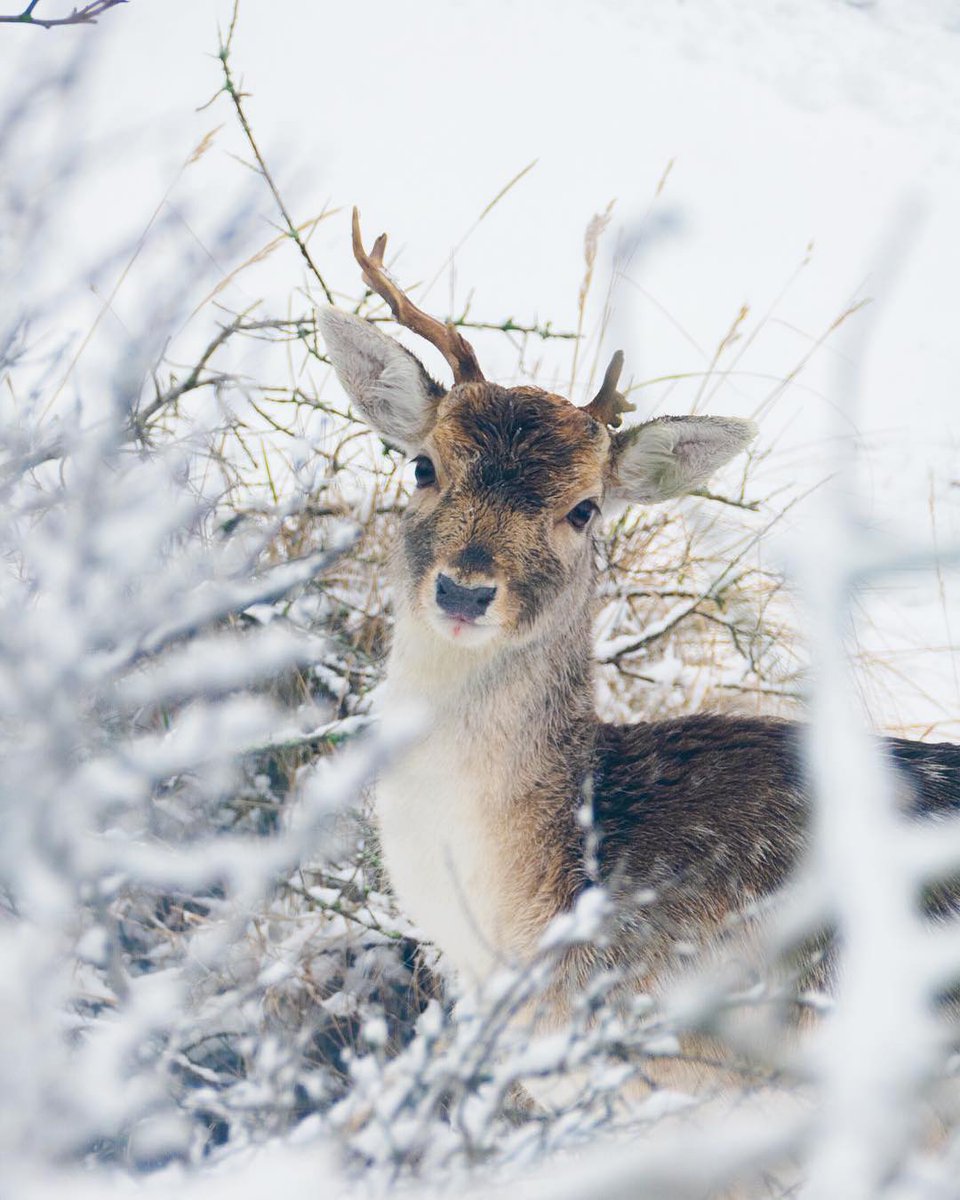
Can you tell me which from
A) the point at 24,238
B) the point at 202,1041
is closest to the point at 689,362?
the point at 202,1041

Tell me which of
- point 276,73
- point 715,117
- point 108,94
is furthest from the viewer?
point 715,117

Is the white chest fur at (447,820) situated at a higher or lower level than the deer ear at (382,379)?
lower

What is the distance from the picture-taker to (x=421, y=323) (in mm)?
3582

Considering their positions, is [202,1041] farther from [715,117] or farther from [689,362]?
[715,117]

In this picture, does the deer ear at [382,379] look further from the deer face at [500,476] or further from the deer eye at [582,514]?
the deer eye at [582,514]

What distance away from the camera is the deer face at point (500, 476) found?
3.01 m

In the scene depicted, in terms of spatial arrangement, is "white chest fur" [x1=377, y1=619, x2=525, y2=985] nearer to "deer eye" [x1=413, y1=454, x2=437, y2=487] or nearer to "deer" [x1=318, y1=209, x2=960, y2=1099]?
"deer" [x1=318, y1=209, x2=960, y2=1099]

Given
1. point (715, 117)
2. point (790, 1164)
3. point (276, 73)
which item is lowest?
point (790, 1164)

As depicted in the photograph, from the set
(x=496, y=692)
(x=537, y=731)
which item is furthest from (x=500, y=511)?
(x=537, y=731)

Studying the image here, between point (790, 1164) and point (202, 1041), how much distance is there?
1581 millimetres

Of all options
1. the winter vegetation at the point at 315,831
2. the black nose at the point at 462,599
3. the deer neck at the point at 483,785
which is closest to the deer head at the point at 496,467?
the black nose at the point at 462,599

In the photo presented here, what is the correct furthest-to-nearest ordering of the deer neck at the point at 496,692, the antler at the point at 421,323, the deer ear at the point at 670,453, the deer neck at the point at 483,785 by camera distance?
the antler at the point at 421,323
the deer ear at the point at 670,453
the deer neck at the point at 496,692
the deer neck at the point at 483,785

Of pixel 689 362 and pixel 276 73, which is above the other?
pixel 276 73

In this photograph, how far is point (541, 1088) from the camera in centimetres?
285
